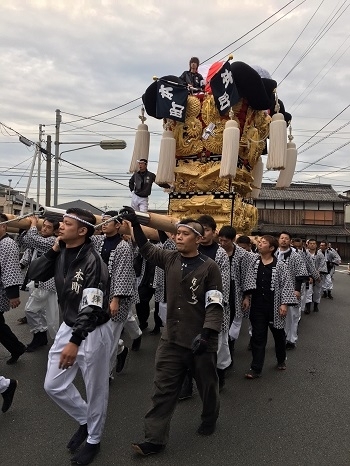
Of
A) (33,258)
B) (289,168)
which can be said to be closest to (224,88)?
(289,168)

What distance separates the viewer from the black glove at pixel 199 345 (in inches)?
109

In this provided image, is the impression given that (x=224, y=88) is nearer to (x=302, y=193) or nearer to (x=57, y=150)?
(x=57, y=150)

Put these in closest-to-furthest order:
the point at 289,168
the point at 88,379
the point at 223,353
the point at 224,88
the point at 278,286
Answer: the point at 88,379 → the point at 223,353 → the point at 278,286 → the point at 224,88 → the point at 289,168

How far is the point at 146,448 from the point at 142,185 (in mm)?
5161

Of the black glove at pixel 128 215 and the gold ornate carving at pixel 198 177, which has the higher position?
the gold ornate carving at pixel 198 177

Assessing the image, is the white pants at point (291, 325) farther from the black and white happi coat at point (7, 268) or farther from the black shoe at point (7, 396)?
the black shoe at point (7, 396)

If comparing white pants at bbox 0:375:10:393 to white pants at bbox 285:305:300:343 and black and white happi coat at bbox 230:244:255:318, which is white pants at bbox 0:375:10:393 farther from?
white pants at bbox 285:305:300:343

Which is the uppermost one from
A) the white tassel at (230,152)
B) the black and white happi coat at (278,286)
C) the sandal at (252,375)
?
the white tassel at (230,152)

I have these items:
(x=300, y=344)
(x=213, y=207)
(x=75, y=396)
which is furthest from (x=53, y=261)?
(x=300, y=344)

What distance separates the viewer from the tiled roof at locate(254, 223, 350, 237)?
33531 mm

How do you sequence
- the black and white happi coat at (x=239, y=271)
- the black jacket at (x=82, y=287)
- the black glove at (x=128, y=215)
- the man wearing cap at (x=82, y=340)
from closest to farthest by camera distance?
the black jacket at (x=82, y=287)
the man wearing cap at (x=82, y=340)
the black glove at (x=128, y=215)
the black and white happi coat at (x=239, y=271)

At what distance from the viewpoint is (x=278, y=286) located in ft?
15.5

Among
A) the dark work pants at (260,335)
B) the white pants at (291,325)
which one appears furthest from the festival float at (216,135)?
the dark work pants at (260,335)

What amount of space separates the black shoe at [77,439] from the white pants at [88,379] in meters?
0.13
